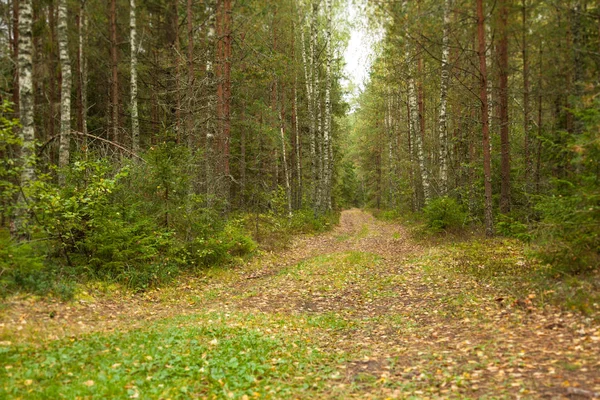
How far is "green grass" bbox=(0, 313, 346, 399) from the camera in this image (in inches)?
182

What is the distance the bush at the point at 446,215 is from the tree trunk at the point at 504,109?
206 centimetres

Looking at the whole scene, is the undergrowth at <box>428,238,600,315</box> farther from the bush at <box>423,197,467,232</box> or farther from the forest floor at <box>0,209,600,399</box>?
the bush at <box>423,197,467,232</box>

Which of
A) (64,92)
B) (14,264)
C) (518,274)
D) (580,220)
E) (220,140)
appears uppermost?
(64,92)

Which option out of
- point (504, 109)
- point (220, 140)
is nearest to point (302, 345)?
point (220, 140)

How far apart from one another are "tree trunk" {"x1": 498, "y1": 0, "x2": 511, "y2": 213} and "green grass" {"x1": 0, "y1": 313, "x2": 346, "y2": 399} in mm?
10515

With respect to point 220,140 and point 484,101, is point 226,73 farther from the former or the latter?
point 484,101

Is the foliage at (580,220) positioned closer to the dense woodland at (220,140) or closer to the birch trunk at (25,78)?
the dense woodland at (220,140)

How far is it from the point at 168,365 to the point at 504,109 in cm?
1314

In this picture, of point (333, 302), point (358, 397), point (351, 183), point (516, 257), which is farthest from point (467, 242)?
point (351, 183)

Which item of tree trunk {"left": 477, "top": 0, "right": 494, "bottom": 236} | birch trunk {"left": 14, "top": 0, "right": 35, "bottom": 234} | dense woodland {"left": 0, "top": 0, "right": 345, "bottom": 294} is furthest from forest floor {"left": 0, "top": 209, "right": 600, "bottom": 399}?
tree trunk {"left": 477, "top": 0, "right": 494, "bottom": 236}

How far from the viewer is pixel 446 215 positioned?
636 inches

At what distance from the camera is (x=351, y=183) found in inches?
2360

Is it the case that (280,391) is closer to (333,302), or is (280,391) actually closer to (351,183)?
(333,302)

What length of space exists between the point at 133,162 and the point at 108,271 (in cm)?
317
